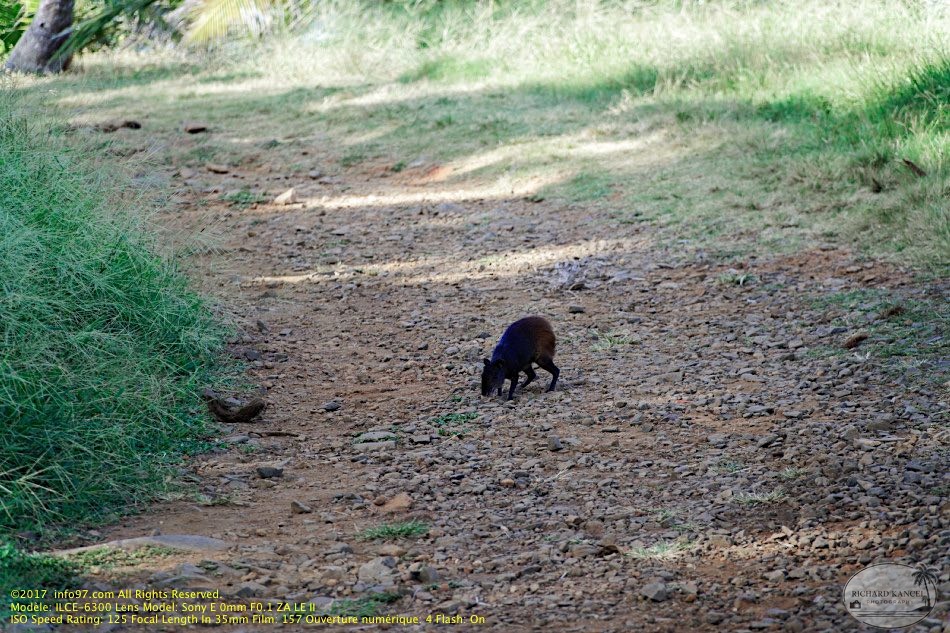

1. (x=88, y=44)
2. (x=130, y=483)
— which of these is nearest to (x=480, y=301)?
(x=130, y=483)

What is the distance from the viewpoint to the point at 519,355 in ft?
15.3

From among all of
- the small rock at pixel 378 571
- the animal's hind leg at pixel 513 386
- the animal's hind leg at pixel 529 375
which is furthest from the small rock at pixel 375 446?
the small rock at pixel 378 571

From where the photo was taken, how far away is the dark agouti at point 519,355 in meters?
4.68

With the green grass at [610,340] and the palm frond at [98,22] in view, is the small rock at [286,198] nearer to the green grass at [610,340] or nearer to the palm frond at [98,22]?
the green grass at [610,340]

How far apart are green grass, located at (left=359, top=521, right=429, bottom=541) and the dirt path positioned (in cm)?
4

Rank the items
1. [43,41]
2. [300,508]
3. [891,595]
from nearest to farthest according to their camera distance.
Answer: [891,595], [300,508], [43,41]

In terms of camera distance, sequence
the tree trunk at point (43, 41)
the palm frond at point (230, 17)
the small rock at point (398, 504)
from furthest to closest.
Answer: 1. the palm frond at point (230, 17)
2. the tree trunk at point (43, 41)
3. the small rock at point (398, 504)

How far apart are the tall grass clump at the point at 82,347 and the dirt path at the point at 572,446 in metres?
0.24

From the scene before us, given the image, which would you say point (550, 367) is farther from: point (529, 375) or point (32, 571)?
point (32, 571)

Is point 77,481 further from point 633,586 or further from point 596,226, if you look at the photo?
point 596,226

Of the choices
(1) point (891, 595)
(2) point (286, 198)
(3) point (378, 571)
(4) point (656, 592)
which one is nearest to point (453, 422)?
(3) point (378, 571)

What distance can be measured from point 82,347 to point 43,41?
1115 centimetres

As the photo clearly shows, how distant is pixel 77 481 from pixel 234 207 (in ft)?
16.7

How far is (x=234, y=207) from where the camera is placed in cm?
835
